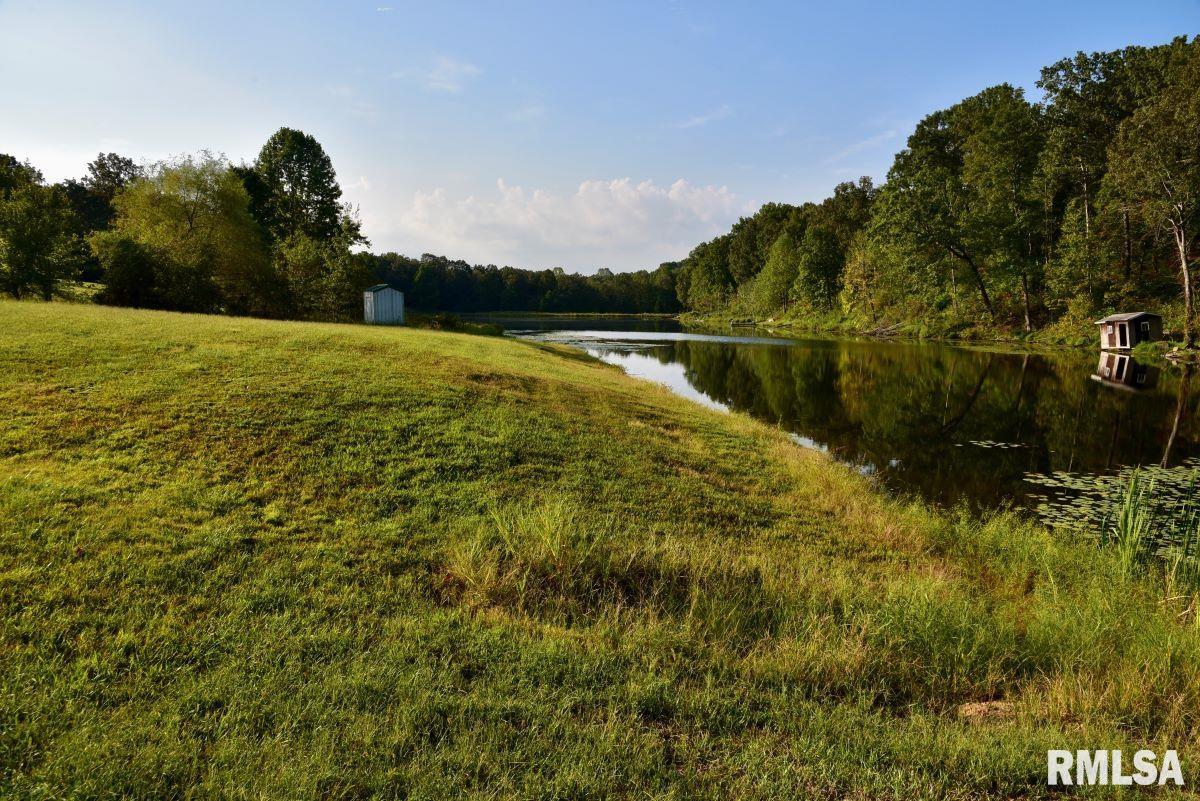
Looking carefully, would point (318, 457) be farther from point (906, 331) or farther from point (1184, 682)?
point (906, 331)

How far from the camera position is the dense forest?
3338 centimetres

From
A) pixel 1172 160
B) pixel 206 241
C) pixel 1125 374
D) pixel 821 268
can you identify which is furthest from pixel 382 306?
pixel 821 268

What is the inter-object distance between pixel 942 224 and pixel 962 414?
44571 millimetres

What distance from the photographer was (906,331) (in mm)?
63406

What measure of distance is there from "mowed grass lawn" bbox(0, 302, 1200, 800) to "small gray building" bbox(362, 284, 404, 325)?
93.8ft

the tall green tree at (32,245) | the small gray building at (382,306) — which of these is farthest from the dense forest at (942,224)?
the small gray building at (382,306)

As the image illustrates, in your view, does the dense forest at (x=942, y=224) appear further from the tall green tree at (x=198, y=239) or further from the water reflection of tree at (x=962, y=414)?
the water reflection of tree at (x=962, y=414)

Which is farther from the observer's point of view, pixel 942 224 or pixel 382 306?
pixel 942 224

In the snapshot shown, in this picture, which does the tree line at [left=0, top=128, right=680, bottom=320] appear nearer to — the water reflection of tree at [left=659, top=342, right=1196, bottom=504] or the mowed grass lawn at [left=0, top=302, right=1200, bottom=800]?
the mowed grass lawn at [left=0, top=302, right=1200, bottom=800]

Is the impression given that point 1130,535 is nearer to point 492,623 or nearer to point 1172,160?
point 492,623

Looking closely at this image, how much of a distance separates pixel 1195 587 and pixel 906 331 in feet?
210

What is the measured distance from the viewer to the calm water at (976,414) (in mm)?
13773

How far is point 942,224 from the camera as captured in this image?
183ft

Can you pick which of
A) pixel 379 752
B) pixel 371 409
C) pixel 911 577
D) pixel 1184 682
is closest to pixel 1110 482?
pixel 911 577
